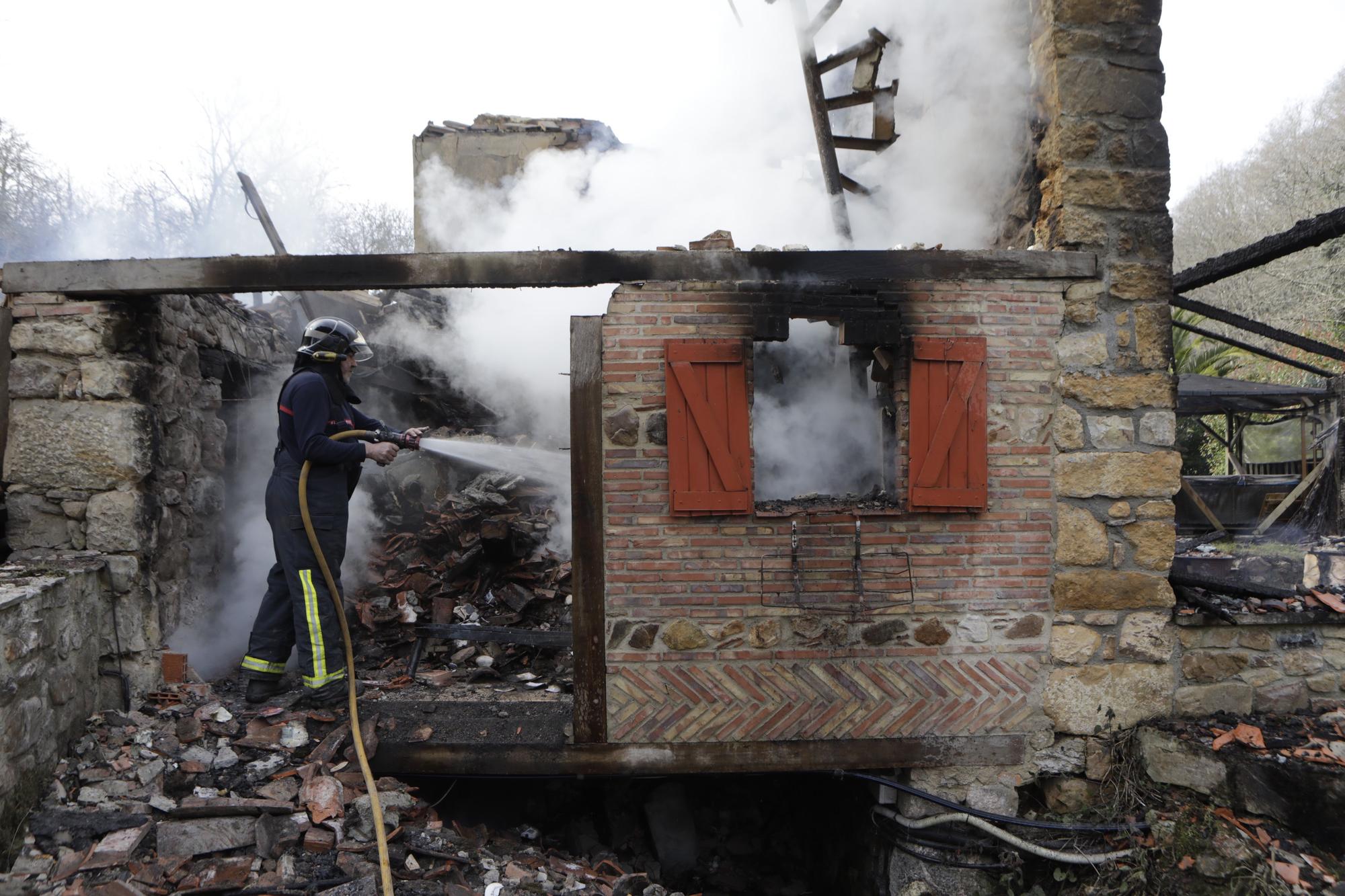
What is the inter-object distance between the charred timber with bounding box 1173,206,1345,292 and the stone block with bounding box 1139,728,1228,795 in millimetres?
2698

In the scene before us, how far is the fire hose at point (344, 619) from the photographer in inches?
153

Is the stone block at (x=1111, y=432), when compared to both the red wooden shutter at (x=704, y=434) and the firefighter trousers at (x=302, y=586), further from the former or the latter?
the firefighter trousers at (x=302, y=586)

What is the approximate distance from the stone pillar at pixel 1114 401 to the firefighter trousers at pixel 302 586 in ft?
13.5

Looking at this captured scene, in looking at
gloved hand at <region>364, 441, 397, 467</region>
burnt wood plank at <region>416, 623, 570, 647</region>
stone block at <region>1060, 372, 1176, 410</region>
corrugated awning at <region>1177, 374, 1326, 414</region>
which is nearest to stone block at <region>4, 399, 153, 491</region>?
gloved hand at <region>364, 441, 397, 467</region>

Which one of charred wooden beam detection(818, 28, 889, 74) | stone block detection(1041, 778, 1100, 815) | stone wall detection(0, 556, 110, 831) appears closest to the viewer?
stone wall detection(0, 556, 110, 831)

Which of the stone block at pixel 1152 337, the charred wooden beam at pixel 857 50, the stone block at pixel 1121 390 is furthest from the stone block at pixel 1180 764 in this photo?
the charred wooden beam at pixel 857 50

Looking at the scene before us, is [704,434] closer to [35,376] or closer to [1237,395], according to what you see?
[35,376]

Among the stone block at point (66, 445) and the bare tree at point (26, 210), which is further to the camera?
the bare tree at point (26, 210)

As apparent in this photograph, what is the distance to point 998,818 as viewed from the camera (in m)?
4.60

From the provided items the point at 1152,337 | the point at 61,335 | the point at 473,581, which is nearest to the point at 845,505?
the point at 1152,337

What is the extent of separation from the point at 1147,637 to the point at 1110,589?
13.9 inches

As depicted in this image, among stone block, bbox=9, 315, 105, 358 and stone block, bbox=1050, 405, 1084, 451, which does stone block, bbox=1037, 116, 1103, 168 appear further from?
stone block, bbox=9, 315, 105, 358

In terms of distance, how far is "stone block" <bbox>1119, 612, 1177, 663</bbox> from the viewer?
4.65 m

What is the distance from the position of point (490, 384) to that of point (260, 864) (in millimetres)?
5860
